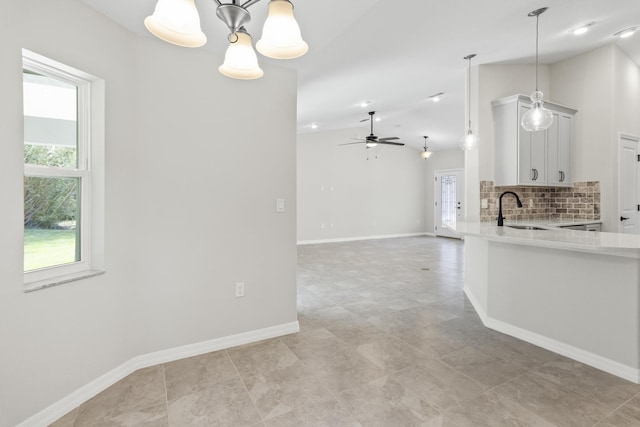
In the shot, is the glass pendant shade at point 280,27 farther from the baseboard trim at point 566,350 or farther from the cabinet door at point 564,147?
the cabinet door at point 564,147

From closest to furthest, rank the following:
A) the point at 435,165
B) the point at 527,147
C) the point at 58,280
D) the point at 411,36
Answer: the point at 58,280
the point at 411,36
the point at 527,147
the point at 435,165

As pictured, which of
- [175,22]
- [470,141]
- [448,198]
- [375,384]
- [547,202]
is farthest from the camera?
[448,198]

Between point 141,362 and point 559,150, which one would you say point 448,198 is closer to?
point 559,150

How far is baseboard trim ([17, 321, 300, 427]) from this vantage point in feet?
5.90

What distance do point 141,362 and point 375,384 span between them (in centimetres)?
177

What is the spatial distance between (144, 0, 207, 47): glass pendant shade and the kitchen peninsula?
250cm

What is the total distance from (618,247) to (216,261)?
9.19 feet

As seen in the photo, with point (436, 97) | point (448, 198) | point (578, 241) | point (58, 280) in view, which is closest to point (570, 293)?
point (578, 241)

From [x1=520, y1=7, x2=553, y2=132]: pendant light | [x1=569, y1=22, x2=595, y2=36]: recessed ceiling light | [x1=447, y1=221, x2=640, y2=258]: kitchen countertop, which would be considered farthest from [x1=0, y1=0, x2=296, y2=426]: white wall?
[x1=569, y1=22, x2=595, y2=36]: recessed ceiling light

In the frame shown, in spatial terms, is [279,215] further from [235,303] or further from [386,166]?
[386,166]

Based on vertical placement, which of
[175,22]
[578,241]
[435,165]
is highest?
[435,165]

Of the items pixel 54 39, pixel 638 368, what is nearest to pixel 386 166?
pixel 638 368

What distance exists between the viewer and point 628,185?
412cm

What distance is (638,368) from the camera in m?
2.14
